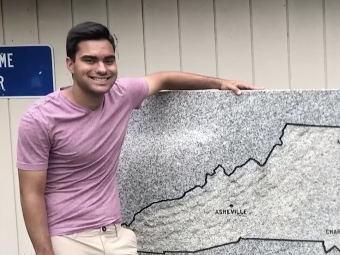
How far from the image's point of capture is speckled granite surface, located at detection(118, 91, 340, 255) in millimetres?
2082

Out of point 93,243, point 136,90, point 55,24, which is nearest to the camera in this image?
point 93,243

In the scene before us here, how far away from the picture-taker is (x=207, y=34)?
276 centimetres

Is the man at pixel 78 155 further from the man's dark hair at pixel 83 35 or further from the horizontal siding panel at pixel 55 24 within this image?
the horizontal siding panel at pixel 55 24

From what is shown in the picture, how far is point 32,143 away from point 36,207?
8.1 inches

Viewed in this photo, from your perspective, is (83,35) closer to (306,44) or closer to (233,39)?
(233,39)

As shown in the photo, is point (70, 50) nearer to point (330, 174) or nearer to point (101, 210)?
point (101, 210)

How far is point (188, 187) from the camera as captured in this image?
2178mm

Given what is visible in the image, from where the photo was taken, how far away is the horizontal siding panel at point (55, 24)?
274 cm

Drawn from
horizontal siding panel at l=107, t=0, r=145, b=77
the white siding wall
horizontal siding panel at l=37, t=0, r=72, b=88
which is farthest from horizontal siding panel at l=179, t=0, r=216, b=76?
horizontal siding panel at l=37, t=0, r=72, b=88

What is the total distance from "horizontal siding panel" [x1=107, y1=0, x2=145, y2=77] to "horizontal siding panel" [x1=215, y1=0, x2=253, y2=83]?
1.26 feet

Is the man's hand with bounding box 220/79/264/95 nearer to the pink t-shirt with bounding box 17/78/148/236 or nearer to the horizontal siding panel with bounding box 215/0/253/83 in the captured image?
the pink t-shirt with bounding box 17/78/148/236

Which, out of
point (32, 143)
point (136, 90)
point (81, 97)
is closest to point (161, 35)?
point (136, 90)

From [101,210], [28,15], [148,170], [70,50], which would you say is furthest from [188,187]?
[28,15]

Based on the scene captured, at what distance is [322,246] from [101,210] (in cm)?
85
